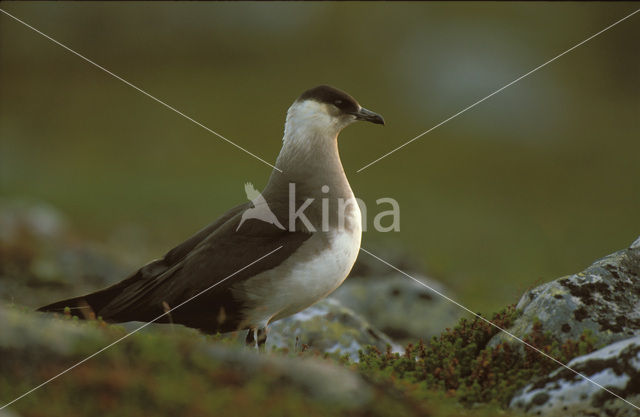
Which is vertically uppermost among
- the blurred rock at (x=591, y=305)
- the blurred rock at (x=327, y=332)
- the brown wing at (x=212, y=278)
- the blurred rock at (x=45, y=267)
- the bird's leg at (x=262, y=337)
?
the blurred rock at (x=591, y=305)

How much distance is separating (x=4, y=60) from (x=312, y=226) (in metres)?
34.4

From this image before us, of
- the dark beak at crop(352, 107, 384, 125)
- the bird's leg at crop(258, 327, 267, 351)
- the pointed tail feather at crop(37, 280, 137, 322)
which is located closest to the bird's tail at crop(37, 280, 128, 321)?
the pointed tail feather at crop(37, 280, 137, 322)

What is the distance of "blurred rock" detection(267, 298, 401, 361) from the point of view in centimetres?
771

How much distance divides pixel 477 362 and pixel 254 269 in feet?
6.33

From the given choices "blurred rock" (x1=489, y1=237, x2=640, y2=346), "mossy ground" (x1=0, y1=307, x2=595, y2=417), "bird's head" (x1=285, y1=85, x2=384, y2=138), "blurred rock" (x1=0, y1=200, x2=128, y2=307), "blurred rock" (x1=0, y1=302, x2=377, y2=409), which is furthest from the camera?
"blurred rock" (x1=0, y1=200, x2=128, y2=307)

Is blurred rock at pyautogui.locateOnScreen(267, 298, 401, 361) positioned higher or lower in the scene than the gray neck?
lower

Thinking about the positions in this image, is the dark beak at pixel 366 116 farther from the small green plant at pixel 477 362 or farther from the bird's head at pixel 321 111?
the small green plant at pixel 477 362

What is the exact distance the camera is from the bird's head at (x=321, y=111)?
7395 millimetres

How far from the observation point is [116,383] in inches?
175

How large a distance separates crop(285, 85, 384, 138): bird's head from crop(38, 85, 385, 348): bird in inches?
19.5

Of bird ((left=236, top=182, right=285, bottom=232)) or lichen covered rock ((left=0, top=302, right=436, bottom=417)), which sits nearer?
lichen covered rock ((left=0, top=302, right=436, bottom=417))

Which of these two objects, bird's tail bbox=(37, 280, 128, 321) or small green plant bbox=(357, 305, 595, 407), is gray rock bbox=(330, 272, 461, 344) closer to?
small green plant bbox=(357, 305, 595, 407)

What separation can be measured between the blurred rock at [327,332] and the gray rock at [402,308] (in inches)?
73.3

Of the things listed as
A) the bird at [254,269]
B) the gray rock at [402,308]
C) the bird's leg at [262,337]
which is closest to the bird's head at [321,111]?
the bird at [254,269]
